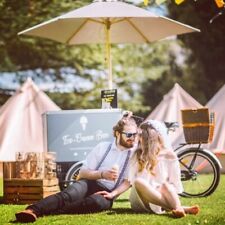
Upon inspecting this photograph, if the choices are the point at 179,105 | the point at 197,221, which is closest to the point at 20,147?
the point at 179,105

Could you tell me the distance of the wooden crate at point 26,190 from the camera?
15.9 feet

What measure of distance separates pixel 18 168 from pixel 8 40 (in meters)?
7.56

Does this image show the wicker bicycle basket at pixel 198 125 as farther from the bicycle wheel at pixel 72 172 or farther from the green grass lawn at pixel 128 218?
the bicycle wheel at pixel 72 172

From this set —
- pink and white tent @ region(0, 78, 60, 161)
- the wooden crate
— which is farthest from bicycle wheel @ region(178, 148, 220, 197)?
pink and white tent @ region(0, 78, 60, 161)

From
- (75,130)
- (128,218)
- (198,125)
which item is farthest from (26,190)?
(198,125)

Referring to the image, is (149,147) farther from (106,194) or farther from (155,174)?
(106,194)

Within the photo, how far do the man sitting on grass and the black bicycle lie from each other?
0.72m

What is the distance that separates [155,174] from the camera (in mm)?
4027

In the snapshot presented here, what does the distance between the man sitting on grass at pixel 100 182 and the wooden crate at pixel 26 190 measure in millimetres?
639

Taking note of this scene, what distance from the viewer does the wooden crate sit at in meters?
4.86

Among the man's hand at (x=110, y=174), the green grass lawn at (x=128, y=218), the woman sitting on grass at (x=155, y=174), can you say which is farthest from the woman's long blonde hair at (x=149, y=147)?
the green grass lawn at (x=128, y=218)

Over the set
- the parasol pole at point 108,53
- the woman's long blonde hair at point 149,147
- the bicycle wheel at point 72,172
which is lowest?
the bicycle wheel at point 72,172

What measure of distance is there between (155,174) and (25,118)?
4.33 metres

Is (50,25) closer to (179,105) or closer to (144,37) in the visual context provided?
(144,37)
